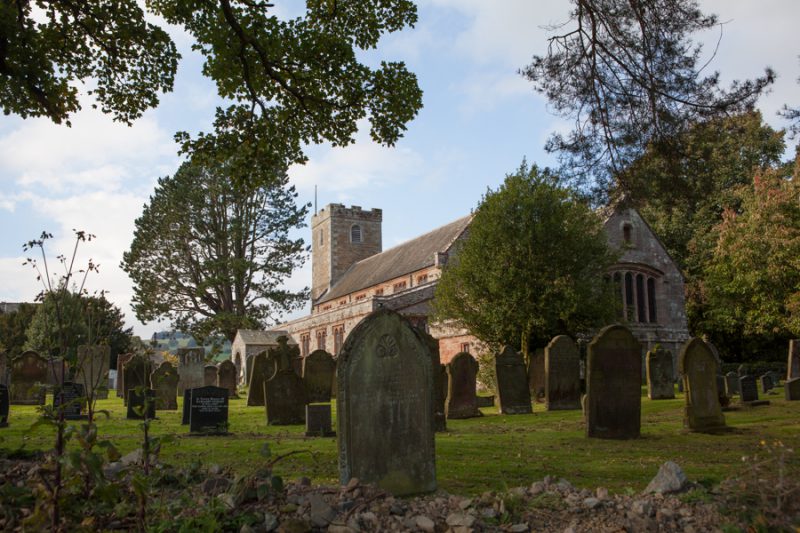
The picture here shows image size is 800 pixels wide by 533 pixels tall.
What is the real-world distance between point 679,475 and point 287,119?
27.2ft

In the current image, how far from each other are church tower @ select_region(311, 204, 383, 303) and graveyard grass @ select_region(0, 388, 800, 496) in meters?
40.1

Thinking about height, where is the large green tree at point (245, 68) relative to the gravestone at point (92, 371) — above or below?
above

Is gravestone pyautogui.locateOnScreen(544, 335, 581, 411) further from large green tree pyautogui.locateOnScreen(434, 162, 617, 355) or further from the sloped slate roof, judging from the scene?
the sloped slate roof

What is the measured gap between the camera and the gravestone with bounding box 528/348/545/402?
63.9ft

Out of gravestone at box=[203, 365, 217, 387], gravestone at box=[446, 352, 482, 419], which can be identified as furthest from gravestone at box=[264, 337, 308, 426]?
gravestone at box=[203, 365, 217, 387]

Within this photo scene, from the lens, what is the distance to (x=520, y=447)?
891 centimetres

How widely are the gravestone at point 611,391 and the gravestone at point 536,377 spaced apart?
9.53m

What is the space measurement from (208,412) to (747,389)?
1222 cm

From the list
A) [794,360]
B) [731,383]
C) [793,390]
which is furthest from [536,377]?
[794,360]

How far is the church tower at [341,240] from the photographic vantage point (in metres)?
53.7

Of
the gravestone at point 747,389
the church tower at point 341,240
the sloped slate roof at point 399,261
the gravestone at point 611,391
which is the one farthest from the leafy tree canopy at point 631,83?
the church tower at point 341,240

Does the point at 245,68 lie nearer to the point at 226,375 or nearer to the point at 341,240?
the point at 226,375

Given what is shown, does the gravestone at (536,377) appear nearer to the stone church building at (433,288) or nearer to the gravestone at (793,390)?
the stone church building at (433,288)

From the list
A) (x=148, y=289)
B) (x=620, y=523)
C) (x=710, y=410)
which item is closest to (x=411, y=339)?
(x=620, y=523)
